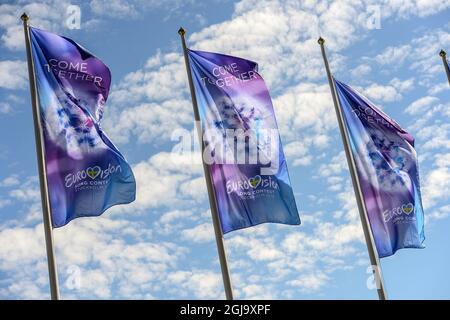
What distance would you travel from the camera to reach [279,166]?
26312 millimetres

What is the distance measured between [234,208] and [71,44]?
803 cm

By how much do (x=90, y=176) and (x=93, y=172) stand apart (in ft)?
0.77

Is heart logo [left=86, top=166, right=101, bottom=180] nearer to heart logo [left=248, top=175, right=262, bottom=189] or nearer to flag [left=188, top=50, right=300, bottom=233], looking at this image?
flag [left=188, top=50, right=300, bottom=233]

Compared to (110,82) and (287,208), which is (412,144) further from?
(110,82)

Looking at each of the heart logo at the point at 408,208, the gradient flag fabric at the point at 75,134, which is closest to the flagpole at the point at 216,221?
the gradient flag fabric at the point at 75,134

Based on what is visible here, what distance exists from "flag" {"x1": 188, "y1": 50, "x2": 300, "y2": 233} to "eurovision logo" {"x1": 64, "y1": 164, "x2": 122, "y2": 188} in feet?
10.9

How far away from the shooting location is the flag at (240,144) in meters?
25.0

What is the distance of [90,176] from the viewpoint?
77.9ft

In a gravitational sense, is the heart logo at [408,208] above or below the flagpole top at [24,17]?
below

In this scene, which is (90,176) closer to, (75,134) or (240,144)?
(75,134)

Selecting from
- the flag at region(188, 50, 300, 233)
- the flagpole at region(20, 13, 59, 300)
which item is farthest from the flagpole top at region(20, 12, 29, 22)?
the flag at region(188, 50, 300, 233)

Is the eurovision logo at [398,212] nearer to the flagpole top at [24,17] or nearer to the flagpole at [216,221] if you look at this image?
the flagpole at [216,221]

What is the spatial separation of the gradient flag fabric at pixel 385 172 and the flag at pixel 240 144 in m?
4.05

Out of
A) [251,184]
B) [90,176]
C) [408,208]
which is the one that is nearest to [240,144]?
[251,184]
